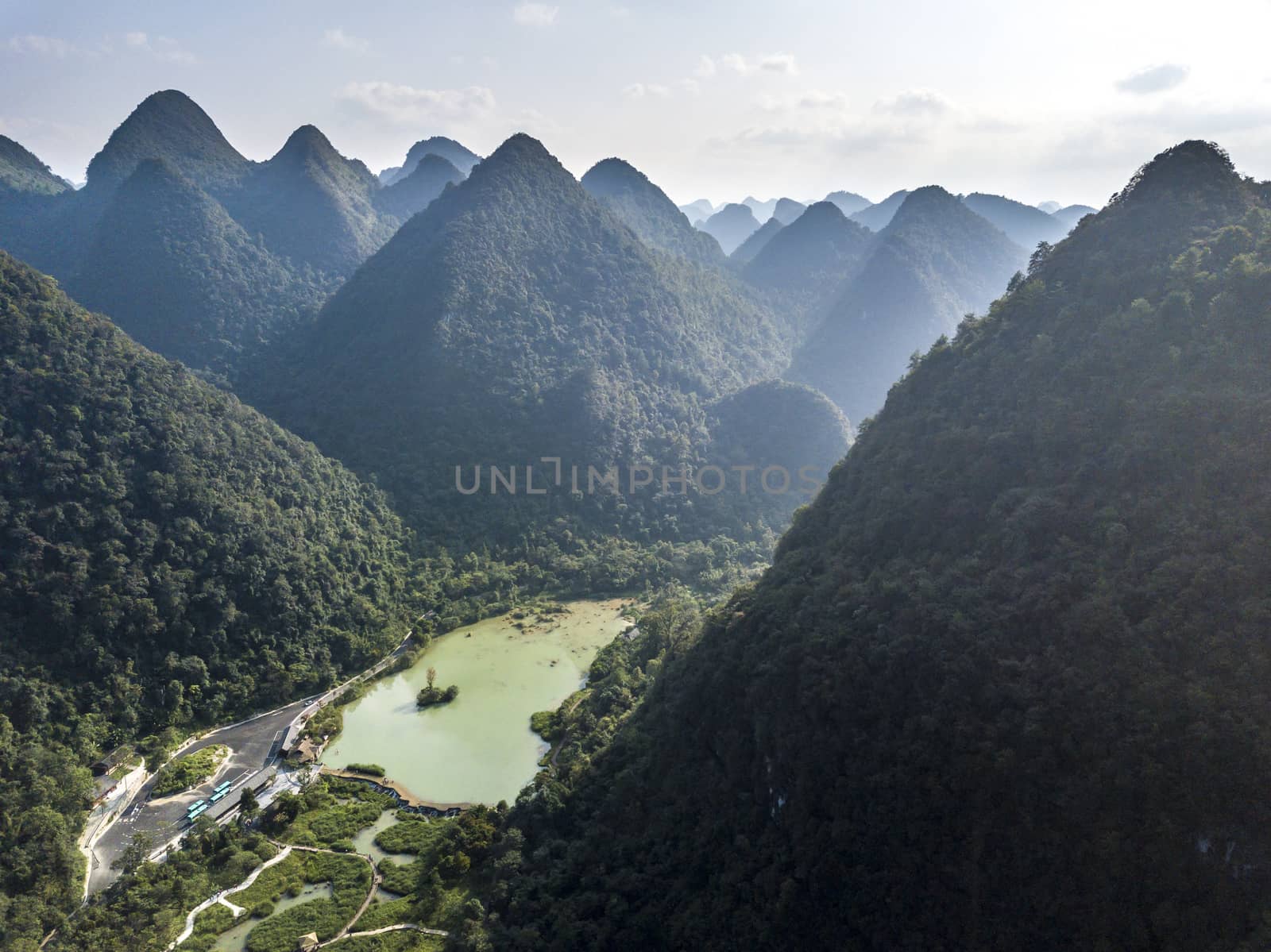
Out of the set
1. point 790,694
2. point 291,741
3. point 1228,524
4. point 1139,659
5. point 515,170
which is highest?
point 515,170

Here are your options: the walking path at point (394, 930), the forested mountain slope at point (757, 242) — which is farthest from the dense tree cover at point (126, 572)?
the forested mountain slope at point (757, 242)

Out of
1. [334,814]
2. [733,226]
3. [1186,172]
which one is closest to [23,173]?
[334,814]

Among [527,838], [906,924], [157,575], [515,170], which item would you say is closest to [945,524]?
[906,924]

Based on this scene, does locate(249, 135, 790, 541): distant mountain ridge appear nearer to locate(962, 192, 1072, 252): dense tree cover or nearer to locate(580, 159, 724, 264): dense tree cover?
locate(580, 159, 724, 264): dense tree cover

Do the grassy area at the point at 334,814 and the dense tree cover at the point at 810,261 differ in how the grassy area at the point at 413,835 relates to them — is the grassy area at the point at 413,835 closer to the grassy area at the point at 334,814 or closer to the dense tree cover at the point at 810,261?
the grassy area at the point at 334,814

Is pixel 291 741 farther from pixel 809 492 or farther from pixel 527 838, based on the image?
pixel 809 492

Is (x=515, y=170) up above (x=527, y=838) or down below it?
above

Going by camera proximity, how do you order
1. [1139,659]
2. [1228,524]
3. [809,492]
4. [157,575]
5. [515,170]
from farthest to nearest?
[515,170] < [809,492] < [157,575] < [1228,524] < [1139,659]
